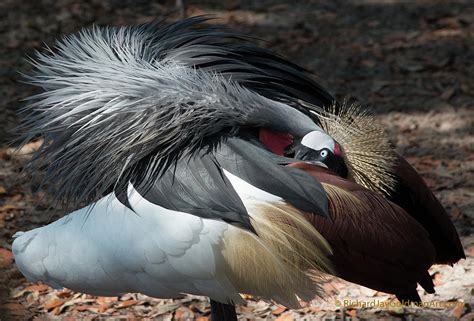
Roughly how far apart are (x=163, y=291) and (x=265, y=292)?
11.2 inches

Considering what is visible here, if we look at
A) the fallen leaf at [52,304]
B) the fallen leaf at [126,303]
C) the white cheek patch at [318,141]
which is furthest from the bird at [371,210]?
the fallen leaf at [52,304]

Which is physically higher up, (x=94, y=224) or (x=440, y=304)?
(x=94, y=224)

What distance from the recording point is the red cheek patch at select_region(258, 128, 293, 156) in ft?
7.46

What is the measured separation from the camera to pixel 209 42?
107 inches

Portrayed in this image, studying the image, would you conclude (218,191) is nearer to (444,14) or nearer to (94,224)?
(94,224)

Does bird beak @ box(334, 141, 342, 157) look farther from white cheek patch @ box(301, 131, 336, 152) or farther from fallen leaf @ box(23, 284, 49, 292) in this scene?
fallen leaf @ box(23, 284, 49, 292)

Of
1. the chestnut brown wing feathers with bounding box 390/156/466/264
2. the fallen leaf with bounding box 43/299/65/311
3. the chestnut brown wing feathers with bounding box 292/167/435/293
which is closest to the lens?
the chestnut brown wing feathers with bounding box 292/167/435/293

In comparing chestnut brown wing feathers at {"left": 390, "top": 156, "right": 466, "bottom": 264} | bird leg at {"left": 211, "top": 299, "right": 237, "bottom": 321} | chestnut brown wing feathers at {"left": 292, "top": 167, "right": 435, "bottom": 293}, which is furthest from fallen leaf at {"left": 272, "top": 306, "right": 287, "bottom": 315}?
chestnut brown wing feathers at {"left": 292, "top": 167, "right": 435, "bottom": 293}

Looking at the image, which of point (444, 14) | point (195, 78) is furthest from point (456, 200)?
point (444, 14)

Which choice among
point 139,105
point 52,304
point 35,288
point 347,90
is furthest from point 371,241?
point 347,90

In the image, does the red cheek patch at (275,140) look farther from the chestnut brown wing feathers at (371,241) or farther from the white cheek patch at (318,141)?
the chestnut brown wing feathers at (371,241)

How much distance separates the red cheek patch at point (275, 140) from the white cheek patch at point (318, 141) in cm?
9

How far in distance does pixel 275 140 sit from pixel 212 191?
10.3 inches

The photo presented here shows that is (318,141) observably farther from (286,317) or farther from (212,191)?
(286,317)
